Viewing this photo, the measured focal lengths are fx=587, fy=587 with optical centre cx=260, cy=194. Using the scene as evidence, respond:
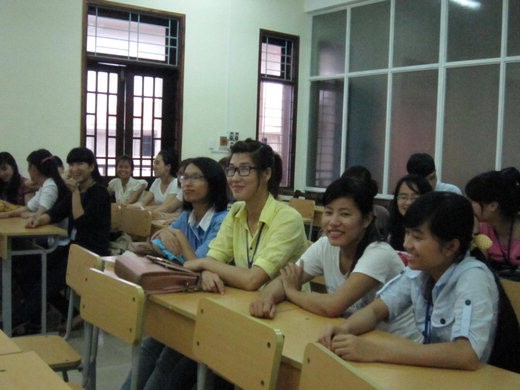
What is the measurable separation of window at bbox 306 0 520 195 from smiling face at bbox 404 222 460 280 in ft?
15.6

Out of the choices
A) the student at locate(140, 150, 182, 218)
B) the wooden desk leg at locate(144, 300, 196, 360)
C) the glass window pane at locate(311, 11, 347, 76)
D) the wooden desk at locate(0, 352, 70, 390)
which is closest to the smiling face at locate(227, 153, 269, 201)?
the wooden desk leg at locate(144, 300, 196, 360)

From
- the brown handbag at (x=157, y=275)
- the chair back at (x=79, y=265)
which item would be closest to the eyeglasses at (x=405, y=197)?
the brown handbag at (x=157, y=275)

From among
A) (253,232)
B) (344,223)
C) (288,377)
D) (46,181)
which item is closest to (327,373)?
(288,377)

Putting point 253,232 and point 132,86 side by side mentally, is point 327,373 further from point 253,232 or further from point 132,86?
point 132,86

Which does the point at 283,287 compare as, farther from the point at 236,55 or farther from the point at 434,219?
the point at 236,55

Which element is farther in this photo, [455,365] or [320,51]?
[320,51]

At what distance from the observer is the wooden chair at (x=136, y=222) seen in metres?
4.72

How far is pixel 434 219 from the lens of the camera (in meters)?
1.72

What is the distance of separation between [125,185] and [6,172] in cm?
134

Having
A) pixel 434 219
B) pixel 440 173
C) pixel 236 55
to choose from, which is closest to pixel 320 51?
pixel 236 55

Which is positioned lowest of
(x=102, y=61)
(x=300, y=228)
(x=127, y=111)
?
(x=300, y=228)

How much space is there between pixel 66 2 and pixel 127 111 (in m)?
1.40

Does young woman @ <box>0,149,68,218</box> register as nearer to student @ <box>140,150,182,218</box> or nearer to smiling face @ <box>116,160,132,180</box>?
student @ <box>140,150,182,218</box>

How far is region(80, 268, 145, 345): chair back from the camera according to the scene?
1973 mm
